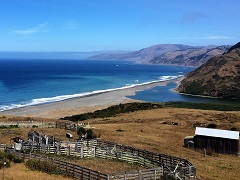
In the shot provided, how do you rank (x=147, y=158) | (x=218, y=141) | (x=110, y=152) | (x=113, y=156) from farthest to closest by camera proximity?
1. (x=218, y=141)
2. (x=110, y=152)
3. (x=113, y=156)
4. (x=147, y=158)

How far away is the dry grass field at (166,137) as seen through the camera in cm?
2807

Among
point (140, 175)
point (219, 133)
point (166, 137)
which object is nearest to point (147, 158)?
point (140, 175)

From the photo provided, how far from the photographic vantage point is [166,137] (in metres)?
44.8

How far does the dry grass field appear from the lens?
28067 millimetres

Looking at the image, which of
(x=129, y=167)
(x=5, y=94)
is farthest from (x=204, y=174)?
(x=5, y=94)

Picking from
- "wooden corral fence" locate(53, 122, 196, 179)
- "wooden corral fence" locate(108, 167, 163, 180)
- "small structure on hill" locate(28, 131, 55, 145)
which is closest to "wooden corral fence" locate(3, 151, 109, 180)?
"wooden corral fence" locate(108, 167, 163, 180)

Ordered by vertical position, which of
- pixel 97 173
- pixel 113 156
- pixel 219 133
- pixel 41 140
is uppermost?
pixel 97 173

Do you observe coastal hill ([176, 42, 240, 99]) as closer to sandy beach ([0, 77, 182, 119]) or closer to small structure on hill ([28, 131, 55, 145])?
sandy beach ([0, 77, 182, 119])

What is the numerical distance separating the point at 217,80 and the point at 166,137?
112143 millimetres

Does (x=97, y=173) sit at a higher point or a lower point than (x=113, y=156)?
higher

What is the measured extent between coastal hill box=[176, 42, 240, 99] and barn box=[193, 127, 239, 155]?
3754 inches

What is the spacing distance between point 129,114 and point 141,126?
19.5 m

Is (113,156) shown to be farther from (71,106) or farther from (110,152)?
(71,106)

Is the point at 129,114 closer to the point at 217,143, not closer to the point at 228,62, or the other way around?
the point at 217,143
